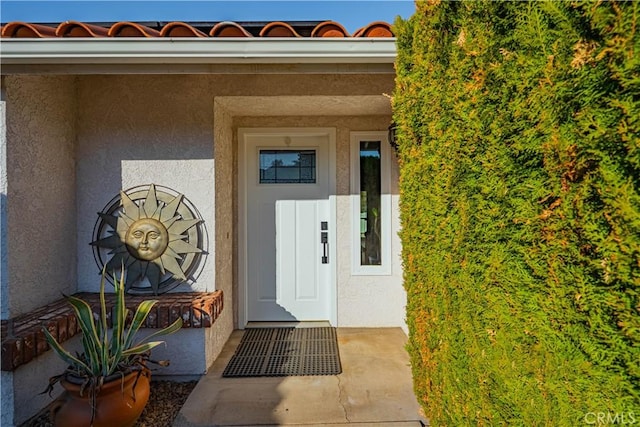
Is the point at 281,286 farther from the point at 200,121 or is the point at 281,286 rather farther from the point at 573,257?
the point at 573,257

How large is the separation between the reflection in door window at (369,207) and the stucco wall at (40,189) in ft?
11.2

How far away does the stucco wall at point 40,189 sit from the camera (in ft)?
9.52

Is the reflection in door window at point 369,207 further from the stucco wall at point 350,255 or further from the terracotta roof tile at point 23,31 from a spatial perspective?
the terracotta roof tile at point 23,31

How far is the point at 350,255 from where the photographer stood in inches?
187

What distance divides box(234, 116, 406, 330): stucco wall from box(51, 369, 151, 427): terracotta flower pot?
2758 millimetres

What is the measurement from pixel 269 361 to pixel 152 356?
1181 mm

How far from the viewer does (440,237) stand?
6.14 ft

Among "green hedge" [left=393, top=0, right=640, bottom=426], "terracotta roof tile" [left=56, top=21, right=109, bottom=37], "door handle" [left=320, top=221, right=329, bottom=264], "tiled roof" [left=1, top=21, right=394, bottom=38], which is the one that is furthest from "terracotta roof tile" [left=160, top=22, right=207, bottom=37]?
"door handle" [left=320, top=221, right=329, bottom=264]

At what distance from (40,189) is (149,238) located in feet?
3.40

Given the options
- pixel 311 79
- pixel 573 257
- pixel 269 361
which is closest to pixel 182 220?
pixel 269 361

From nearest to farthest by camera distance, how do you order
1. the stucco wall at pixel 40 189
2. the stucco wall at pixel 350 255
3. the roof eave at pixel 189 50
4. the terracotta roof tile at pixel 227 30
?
the roof eave at pixel 189 50 < the terracotta roof tile at pixel 227 30 < the stucco wall at pixel 40 189 < the stucco wall at pixel 350 255

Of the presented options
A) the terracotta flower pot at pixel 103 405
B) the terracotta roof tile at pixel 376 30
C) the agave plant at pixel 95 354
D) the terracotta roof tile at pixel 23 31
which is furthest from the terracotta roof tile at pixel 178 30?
the terracotta flower pot at pixel 103 405

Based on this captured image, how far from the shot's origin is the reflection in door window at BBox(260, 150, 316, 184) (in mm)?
4902

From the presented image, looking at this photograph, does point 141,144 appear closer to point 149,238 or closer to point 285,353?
point 149,238
